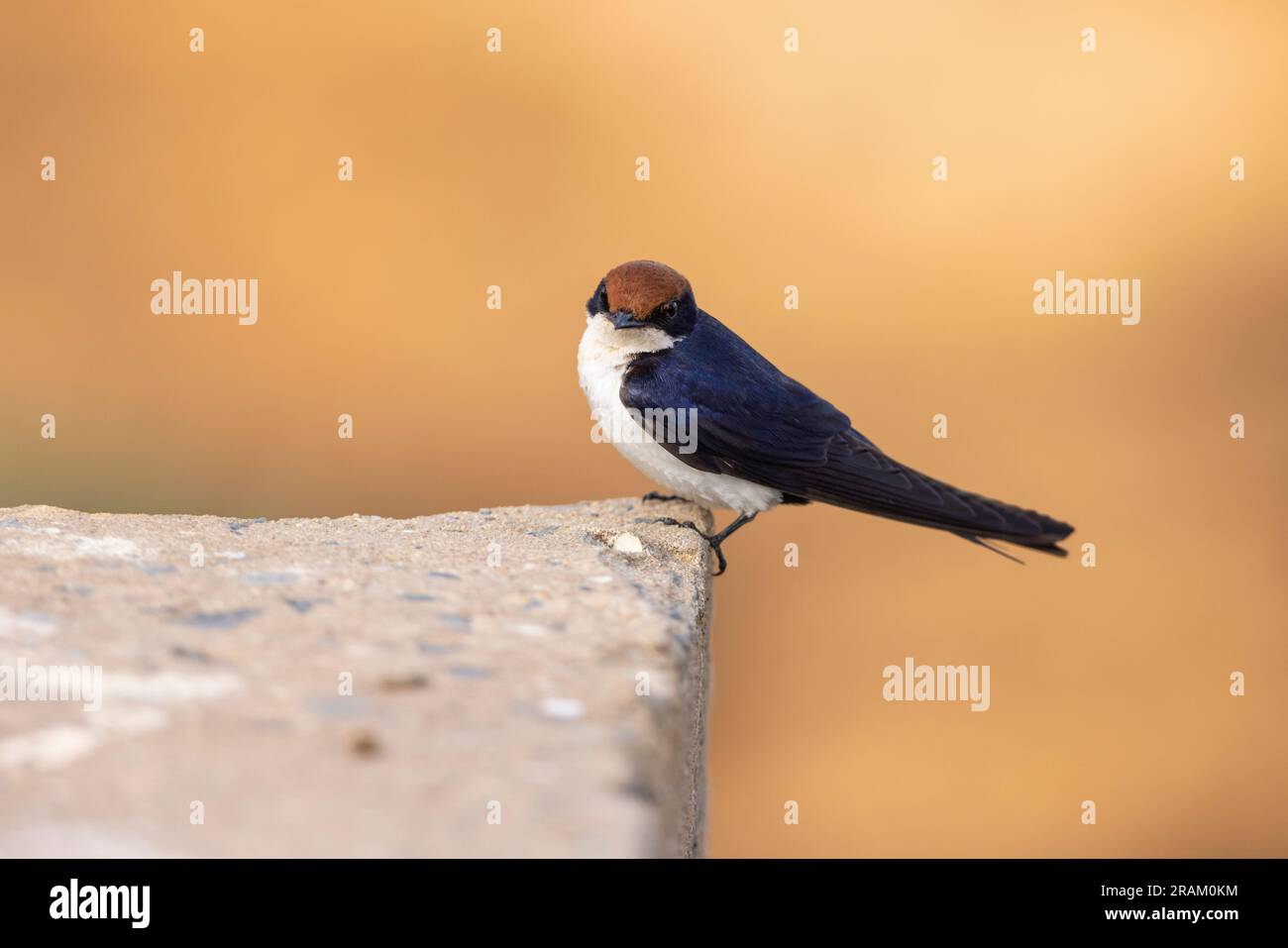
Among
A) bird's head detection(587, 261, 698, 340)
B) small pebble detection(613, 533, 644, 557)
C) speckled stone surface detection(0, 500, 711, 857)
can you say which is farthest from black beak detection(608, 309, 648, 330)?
speckled stone surface detection(0, 500, 711, 857)

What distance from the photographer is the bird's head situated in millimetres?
3262

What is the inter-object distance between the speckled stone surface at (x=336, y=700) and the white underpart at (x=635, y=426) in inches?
34.5

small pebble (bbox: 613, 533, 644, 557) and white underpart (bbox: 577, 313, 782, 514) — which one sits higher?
white underpart (bbox: 577, 313, 782, 514)

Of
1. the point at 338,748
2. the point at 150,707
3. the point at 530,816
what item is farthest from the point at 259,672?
the point at 530,816

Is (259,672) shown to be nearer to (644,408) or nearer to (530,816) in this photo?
(530,816)

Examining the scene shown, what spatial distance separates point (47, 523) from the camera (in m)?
2.45

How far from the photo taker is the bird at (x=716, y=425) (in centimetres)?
315

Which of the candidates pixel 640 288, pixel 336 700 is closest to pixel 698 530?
pixel 640 288

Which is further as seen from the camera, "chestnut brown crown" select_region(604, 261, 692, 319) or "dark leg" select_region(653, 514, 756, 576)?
"chestnut brown crown" select_region(604, 261, 692, 319)

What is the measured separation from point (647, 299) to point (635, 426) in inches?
12.6

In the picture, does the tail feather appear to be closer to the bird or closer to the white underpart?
the bird

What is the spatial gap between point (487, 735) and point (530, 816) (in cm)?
18

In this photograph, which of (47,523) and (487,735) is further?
(47,523)

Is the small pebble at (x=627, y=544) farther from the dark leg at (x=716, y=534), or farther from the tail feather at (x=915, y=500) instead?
the tail feather at (x=915, y=500)
